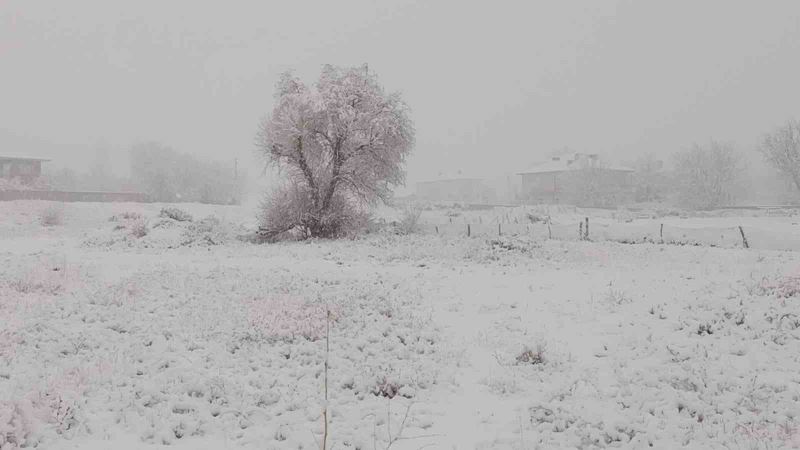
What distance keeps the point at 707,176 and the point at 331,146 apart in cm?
5651

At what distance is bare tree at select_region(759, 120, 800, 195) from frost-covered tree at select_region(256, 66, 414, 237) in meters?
48.6

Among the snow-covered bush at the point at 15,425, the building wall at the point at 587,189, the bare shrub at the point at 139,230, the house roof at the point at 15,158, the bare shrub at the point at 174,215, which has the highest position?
the house roof at the point at 15,158

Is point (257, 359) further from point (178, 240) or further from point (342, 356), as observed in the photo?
point (178, 240)

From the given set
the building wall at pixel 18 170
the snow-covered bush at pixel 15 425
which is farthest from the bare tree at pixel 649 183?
the snow-covered bush at pixel 15 425

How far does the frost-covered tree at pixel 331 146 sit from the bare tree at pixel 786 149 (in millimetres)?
48618

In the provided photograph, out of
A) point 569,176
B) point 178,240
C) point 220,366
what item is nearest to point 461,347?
point 220,366

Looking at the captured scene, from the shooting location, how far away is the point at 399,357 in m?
9.44

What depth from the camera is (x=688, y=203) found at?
66.5m

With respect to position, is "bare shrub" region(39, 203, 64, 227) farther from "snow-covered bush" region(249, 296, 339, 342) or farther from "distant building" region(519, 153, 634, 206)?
"distant building" region(519, 153, 634, 206)

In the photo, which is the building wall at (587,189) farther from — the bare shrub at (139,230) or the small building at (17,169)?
the small building at (17,169)

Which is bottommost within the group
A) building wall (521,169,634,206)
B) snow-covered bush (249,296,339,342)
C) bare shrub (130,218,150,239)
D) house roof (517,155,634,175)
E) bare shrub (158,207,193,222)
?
snow-covered bush (249,296,339,342)

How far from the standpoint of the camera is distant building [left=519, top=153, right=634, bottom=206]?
7231 cm

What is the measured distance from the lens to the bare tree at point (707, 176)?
2557 inches

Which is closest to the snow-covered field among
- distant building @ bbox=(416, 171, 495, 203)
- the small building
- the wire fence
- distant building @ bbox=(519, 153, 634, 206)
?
the wire fence
